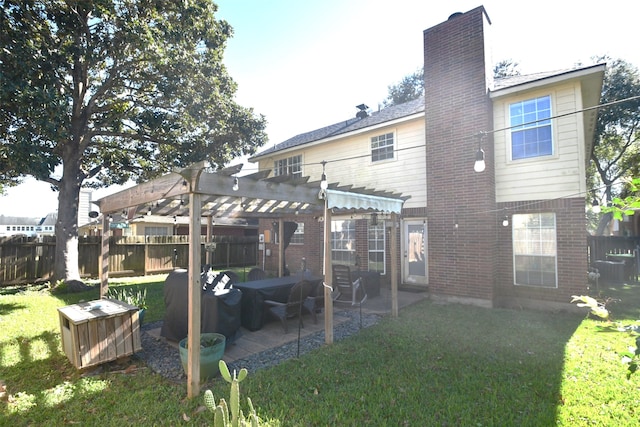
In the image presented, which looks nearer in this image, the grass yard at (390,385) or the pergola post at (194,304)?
the grass yard at (390,385)

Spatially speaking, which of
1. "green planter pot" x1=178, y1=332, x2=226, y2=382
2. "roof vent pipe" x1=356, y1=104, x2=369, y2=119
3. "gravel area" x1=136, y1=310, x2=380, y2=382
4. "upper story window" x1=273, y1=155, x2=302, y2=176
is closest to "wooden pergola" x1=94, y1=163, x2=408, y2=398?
"green planter pot" x1=178, y1=332, x2=226, y2=382

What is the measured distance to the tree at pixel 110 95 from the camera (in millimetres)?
8219

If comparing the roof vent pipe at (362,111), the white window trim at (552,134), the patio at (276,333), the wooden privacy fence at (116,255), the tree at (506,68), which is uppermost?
the tree at (506,68)

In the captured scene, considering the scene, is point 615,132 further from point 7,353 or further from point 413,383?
point 7,353

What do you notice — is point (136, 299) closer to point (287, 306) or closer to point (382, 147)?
point (287, 306)

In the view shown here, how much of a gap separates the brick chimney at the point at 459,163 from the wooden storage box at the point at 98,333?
748 centimetres

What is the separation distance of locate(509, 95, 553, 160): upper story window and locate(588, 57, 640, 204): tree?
851 centimetres

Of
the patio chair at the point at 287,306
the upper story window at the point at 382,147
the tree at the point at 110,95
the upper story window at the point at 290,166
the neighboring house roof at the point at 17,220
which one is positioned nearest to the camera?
the patio chair at the point at 287,306

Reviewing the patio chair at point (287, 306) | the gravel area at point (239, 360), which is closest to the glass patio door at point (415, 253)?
the gravel area at point (239, 360)

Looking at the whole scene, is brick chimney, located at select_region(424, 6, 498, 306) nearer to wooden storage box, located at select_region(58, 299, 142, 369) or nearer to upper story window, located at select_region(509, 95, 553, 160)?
upper story window, located at select_region(509, 95, 553, 160)

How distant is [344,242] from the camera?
12016mm

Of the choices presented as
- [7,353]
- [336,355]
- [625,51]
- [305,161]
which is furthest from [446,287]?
[625,51]

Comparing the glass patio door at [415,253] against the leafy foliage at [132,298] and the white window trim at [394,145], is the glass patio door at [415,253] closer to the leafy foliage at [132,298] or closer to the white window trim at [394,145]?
the white window trim at [394,145]

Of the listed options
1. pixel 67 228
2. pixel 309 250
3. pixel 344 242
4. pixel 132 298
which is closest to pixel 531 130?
pixel 344 242
